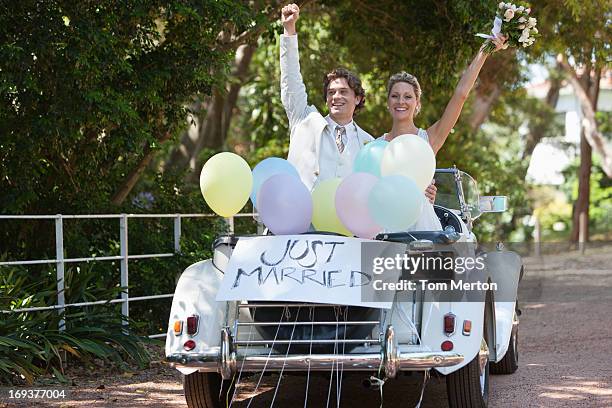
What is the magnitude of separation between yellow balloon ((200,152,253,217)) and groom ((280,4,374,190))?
0.54m

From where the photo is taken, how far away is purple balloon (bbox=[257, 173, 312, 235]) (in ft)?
19.0

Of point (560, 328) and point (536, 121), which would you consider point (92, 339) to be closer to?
point (560, 328)

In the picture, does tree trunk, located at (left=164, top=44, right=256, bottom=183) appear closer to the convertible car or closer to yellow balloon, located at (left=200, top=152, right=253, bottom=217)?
yellow balloon, located at (left=200, top=152, right=253, bottom=217)

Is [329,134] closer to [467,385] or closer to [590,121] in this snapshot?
[467,385]

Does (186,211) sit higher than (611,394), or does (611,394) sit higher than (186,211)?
(186,211)

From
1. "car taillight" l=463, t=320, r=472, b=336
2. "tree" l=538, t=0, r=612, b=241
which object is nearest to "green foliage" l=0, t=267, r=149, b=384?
"car taillight" l=463, t=320, r=472, b=336

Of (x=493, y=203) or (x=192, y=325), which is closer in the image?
(x=192, y=325)

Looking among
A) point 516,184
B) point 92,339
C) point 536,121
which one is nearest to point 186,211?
point 92,339

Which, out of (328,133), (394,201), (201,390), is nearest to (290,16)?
(328,133)

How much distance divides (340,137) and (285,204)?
98 cm

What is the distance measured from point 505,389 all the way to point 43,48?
4.79 meters

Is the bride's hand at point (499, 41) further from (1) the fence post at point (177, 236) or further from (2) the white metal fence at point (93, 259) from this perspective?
(1) the fence post at point (177, 236)

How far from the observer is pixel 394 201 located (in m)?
5.51

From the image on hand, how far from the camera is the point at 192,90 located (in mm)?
9992
